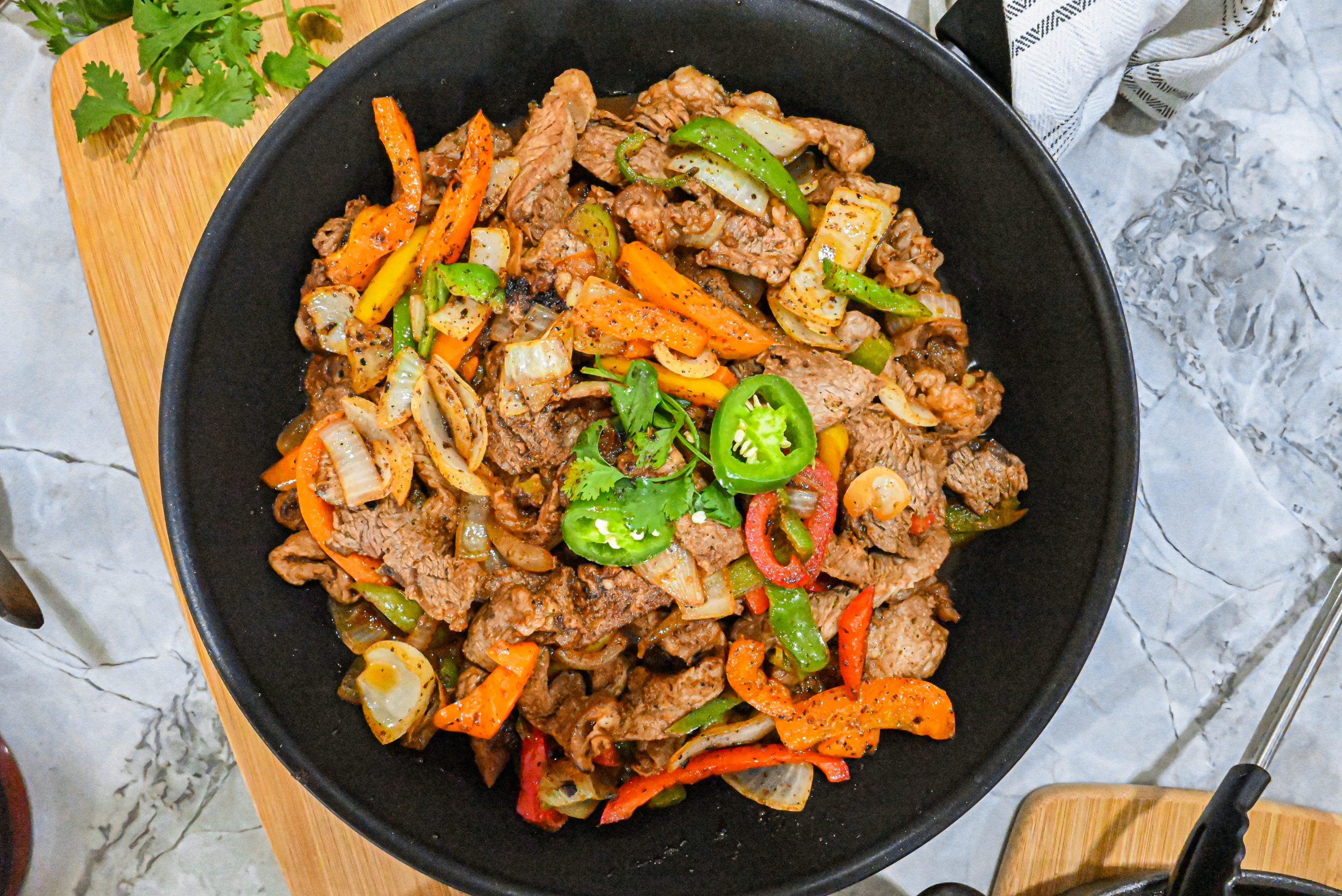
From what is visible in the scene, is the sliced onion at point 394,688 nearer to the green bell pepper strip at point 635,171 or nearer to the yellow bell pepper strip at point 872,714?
the yellow bell pepper strip at point 872,714

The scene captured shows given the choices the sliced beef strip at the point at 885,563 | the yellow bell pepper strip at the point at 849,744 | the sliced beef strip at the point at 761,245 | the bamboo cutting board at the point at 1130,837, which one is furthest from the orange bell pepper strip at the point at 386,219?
the bamboo cutting board at the point at 1130,837

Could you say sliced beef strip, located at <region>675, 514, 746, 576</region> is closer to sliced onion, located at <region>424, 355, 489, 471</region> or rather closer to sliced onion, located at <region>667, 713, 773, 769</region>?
sliced onion, located at <region>667, 713, 773, 769</region>

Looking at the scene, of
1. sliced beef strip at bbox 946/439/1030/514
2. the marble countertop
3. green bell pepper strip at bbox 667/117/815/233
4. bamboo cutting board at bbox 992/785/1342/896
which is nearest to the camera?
green bell pepper strip at bbox 667/117/815/233

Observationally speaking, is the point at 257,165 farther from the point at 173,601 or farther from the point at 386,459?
the point at 173,601

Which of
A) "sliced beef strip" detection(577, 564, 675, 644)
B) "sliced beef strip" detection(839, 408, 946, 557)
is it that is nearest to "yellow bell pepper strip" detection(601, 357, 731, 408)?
"sliced beef strip" detection(839, 408, 946, 557)

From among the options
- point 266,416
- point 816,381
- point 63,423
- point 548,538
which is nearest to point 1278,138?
point 816,381

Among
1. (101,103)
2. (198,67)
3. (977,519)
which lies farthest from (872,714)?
(101,103)

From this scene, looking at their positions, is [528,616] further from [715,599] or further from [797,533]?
[797,533]
